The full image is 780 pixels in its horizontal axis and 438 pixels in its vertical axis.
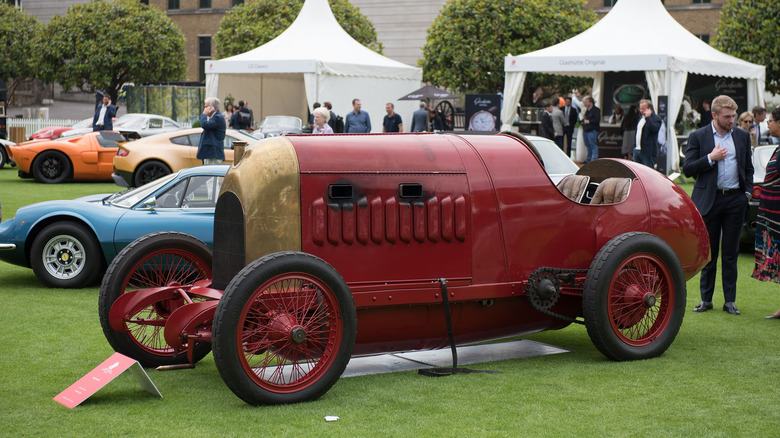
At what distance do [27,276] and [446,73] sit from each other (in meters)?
28.6

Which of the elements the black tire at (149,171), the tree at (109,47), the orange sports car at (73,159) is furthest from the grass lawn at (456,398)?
the tree at (109,47)

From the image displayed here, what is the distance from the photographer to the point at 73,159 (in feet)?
68.2

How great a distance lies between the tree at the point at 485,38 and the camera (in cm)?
3684

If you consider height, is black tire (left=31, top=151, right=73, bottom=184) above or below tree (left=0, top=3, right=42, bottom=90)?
below

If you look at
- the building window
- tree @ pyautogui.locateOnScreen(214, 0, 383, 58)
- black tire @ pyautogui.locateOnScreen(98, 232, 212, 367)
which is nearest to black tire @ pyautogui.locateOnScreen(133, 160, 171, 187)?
black tire @ pyautogui.locateOnScreen(98, 232, 212, 367)

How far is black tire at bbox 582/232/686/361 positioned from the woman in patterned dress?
180 centimetres

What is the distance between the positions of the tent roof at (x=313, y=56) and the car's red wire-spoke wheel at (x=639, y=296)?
2046 centimetres

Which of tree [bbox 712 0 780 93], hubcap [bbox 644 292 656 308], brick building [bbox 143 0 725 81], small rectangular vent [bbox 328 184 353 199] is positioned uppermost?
brick building [bbox 143 0 725 81]

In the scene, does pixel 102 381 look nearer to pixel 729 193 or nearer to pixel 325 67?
pixel 729 193

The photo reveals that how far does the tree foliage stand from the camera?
5031cm

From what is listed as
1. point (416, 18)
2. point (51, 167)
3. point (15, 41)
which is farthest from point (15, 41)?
point (51, 167)

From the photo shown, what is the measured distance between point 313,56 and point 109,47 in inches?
919

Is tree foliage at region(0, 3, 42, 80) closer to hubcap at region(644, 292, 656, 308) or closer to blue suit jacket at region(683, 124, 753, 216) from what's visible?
blue suit jacket at region(683, 124, 753, 216)

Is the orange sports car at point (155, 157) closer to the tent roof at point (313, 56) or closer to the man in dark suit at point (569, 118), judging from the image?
the tent roof at point (313, 56)
